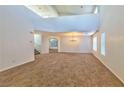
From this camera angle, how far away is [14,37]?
616cm

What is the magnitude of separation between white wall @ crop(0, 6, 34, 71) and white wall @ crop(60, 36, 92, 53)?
310 inches

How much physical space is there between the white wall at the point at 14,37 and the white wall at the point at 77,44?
25.8 feet

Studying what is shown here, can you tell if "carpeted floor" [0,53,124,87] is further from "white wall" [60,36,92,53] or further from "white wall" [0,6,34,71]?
"white wall" [60,36,92,53]

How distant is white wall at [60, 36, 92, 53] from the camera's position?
15.1 metres

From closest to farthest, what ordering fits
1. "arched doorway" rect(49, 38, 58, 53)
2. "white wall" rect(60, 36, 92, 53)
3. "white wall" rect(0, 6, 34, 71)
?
"white wall" rect(0, 6, 34, 71) → "white wall" rect(60, 36, 92, 53) → "arched doorway" rect(49, 38, 58, 53)

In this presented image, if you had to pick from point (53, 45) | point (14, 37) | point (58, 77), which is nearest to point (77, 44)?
point (53, 45)

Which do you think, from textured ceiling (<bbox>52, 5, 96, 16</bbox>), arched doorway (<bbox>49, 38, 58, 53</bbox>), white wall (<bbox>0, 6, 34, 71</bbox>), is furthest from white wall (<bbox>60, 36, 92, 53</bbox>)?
white wall (<bbox>0, 6, 34, 71</bbox>)

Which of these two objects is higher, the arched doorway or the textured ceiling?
the textured ceiling

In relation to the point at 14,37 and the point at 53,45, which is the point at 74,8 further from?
the point at 14,37

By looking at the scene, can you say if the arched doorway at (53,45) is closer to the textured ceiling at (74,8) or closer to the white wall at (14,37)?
the textured ceiling at (74,8)

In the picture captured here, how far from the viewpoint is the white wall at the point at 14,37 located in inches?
213

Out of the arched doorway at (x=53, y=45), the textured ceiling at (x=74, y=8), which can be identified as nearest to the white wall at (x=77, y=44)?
the arched doorway at (x=53, y=45)

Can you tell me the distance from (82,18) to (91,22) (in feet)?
2.35

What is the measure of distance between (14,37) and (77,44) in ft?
32.1
